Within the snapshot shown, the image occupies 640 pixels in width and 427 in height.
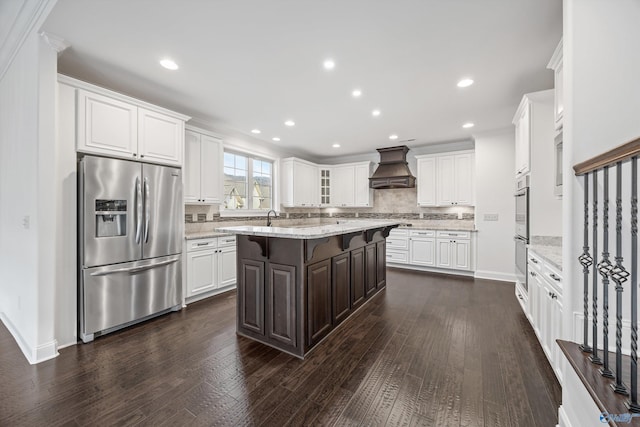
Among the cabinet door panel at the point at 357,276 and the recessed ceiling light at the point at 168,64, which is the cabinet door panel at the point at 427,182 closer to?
the cabinet door panel at the point at 357,276

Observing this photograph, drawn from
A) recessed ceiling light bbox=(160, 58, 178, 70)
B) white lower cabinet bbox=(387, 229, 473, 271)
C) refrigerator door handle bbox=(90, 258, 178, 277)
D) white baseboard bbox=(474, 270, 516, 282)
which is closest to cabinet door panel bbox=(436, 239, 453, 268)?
white lower cabinet bbox=(387, 229, 473, 271)

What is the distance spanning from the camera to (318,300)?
2.60 metres

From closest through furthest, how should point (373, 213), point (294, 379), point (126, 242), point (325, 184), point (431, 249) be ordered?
point (294, 379) → point (126, 242) → point (431, 249) → point (373, 213) → point (325, 184)

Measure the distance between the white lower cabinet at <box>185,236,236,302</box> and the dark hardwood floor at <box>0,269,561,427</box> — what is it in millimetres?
654

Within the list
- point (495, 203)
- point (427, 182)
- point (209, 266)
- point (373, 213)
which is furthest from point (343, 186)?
point (209, 266)

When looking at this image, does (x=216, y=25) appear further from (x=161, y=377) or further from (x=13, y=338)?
(x=13, y=338)

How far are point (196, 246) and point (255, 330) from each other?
1659 millimetres

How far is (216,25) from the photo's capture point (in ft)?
6.93

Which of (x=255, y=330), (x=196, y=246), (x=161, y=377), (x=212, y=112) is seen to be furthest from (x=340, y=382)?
(x=212, y=112)

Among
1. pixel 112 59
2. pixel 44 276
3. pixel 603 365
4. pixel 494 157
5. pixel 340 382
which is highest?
pixel 112 59

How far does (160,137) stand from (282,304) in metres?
2.55

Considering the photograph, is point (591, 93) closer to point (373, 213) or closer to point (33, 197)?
point (33, 197)

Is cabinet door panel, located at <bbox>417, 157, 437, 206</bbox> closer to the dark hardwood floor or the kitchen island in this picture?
the dark hardwood floor

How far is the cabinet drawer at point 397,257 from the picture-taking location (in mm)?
5684
